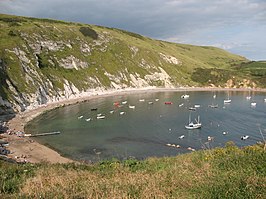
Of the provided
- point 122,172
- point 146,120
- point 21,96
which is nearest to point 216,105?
point 146,120

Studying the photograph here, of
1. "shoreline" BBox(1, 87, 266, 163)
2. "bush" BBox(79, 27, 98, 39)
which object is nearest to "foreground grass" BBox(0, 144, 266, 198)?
"shoreline" BBox(1, 87, 266, 163)

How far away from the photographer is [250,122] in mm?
96500

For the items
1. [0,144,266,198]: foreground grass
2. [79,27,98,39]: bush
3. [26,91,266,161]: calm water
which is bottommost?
[26,91,266,161]: calm water

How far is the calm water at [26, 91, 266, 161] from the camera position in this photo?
64312 mm

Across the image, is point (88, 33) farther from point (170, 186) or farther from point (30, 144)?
point (170, 186)

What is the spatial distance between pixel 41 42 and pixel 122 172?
149508 mm

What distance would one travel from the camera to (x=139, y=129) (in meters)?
84.9

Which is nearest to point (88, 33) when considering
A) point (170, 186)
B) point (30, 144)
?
point (30, 144)

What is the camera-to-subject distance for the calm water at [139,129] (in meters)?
64.3

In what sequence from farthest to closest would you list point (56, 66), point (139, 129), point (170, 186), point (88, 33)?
point (88, 33)
point (56, 66)
point (139, 129)
point (170, 186)

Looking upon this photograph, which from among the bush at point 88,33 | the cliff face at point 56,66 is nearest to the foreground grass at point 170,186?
the cliff face at point 56,66

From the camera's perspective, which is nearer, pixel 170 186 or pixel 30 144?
pixel 170 186

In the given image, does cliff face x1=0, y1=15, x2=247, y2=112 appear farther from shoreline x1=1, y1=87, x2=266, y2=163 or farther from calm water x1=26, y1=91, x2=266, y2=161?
calm water x1=26, y1=91, x2=266, y2=161

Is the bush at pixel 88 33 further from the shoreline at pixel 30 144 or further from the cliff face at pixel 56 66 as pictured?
the shoreline at pixel 30 144
